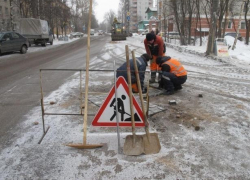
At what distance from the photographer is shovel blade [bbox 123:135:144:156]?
324 cm

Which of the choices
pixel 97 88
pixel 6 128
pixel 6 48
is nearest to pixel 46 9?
pixel 6 48

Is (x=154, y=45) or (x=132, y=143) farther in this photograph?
(x=154, y=45)

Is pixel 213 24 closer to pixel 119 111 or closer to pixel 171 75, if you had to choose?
pixel 171 75

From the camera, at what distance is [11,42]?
16438 mm

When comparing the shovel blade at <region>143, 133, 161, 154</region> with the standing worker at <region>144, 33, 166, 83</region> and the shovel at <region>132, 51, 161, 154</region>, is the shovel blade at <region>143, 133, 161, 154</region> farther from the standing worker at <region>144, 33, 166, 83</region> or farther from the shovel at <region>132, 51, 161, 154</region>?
the standing worker at <region>144, 33, 166, 83</region>

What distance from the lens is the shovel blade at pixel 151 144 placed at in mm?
3291

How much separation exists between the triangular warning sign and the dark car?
14.7m

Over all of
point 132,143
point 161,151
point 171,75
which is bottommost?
point 161,151

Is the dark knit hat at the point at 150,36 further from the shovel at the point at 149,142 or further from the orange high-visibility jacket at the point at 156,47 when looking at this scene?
the shovel at the point at 149,142

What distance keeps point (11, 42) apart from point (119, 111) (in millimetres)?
15529

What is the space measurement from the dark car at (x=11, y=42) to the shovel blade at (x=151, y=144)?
49.8 ft

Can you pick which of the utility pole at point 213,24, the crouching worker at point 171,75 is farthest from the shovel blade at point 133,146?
the utility pole at point 213,24

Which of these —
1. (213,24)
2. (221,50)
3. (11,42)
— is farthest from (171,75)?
(11,42)

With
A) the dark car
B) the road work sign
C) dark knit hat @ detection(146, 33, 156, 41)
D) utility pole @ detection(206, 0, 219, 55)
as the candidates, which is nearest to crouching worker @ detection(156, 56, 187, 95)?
dark knit hat @ detection(146, 33, 156, 41)
